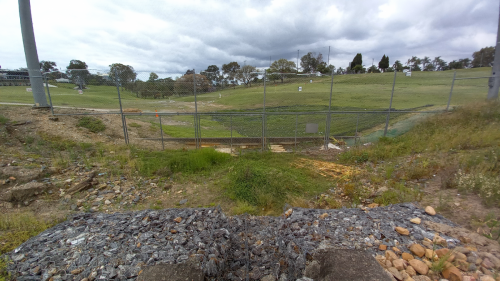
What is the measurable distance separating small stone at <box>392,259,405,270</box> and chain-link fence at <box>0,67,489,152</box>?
7.24 meters

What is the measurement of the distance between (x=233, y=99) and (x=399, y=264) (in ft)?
37.0

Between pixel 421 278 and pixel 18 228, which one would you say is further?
pixel 18 228

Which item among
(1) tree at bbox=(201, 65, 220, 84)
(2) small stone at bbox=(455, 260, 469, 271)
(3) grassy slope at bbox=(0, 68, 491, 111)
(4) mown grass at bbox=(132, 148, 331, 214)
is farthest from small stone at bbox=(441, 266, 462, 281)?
(1) tree at bbox=(201, 65, 220, 84)

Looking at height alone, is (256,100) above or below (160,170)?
above

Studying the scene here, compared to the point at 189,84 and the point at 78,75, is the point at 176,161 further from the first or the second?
the point at 78,75

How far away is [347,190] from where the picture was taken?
6289 millimetres

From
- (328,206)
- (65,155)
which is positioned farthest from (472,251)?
(65,155)

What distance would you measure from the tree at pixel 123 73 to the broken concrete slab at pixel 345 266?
33.6 ft

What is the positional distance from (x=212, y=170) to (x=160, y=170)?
180cm

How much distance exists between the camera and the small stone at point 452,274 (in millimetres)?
2742

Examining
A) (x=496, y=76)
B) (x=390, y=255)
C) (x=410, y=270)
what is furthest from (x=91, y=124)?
(x=496, y=76)

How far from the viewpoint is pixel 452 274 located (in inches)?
109

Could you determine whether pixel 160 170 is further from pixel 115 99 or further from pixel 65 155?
pixel 115 99

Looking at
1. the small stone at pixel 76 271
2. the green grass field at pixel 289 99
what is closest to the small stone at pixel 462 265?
the small stone at pixel 76 271
